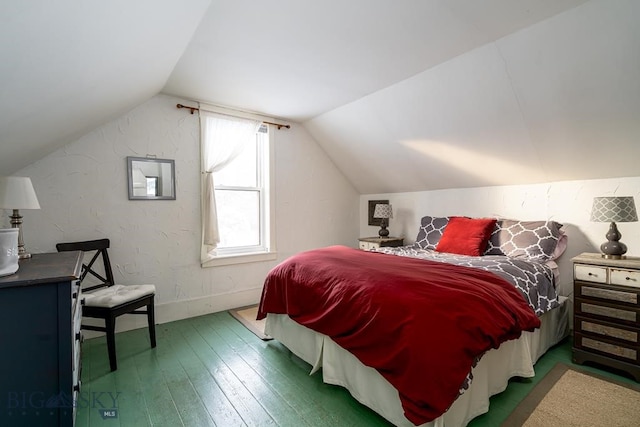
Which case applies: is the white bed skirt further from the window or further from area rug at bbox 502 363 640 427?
the window

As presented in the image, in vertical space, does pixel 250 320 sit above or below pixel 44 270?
below

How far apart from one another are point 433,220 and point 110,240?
3.44 metres

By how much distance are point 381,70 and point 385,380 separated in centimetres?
234

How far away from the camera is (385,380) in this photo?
1.58 meters

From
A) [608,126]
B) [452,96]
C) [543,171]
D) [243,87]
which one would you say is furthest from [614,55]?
[243,87]

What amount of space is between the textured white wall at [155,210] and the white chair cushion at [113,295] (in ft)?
1.64

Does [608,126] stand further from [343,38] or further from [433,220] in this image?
[343,38]

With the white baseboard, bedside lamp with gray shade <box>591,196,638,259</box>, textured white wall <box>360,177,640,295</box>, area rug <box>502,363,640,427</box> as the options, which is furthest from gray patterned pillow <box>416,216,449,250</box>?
the white baseboard

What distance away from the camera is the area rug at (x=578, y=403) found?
63.6 inches

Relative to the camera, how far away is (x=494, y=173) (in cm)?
313

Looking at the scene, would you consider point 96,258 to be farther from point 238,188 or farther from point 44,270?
point 238,188

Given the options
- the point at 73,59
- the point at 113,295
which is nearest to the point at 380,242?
the point at 113,295

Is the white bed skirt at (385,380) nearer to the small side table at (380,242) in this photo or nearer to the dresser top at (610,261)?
the dresser top at (610,261)

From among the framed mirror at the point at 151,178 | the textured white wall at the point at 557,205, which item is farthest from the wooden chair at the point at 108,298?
the textured white wall at the point at 557,205
